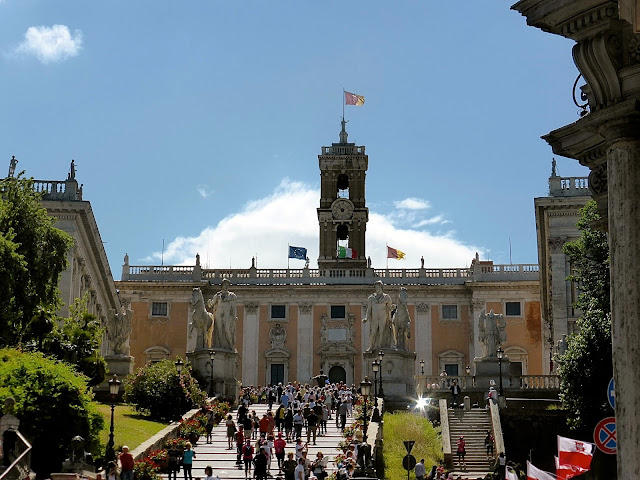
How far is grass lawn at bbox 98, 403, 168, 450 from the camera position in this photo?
28266 mm

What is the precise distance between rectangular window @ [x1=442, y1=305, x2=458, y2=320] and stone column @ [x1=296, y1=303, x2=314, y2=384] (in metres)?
9.22

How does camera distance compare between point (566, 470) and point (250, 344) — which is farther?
point (250, 344)

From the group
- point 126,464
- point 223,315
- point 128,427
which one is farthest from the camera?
point 223,315

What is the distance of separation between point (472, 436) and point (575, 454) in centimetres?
2164

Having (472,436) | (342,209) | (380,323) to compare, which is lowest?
(472,436)

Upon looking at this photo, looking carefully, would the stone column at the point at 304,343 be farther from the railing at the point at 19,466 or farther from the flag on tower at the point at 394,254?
the railing at the point at 19,466

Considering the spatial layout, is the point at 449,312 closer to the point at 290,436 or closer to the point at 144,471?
the point at 290,436

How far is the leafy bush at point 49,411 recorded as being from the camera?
80.7ft

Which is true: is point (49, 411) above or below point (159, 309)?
below

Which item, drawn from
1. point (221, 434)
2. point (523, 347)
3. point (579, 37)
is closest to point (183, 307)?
point (523, 347)

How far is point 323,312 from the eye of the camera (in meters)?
69.6

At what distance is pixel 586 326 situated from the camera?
106ft

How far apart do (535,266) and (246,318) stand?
20.3 metres

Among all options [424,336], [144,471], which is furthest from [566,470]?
[424,336]
